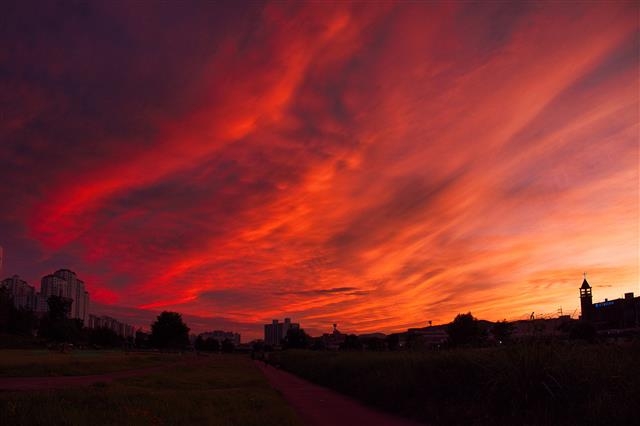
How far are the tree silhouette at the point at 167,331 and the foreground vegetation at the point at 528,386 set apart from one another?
15947cm

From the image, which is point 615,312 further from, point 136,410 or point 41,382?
point 136,410

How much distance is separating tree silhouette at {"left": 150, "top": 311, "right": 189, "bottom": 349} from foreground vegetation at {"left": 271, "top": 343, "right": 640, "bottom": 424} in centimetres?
15947

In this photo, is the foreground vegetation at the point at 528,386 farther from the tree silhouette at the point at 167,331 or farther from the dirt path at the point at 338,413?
the tree silhouette at the point at 167,331

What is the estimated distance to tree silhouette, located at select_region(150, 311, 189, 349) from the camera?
169m

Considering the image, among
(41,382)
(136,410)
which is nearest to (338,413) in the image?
(136,410)

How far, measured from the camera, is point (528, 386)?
13.5 metres

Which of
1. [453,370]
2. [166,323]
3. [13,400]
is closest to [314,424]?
[453,370]

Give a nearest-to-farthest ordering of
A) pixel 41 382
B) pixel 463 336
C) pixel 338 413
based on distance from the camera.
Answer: pixel 338 413 → pixel 41 382 → pixel 463 336

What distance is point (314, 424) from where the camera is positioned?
17469 millimetres

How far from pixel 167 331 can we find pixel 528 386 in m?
167

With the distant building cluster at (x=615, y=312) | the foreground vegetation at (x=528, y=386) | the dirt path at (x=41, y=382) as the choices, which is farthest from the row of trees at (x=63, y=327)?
the distant building cluster at (x=615, y=312)

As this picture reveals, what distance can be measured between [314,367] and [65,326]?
102 meters

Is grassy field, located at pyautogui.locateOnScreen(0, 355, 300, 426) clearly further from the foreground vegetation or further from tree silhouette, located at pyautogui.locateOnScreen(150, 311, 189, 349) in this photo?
tree silhouette, located at pyautogui.locateOnScreen(150, 311, 189, 349)

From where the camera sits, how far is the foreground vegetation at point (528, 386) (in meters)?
11.6
